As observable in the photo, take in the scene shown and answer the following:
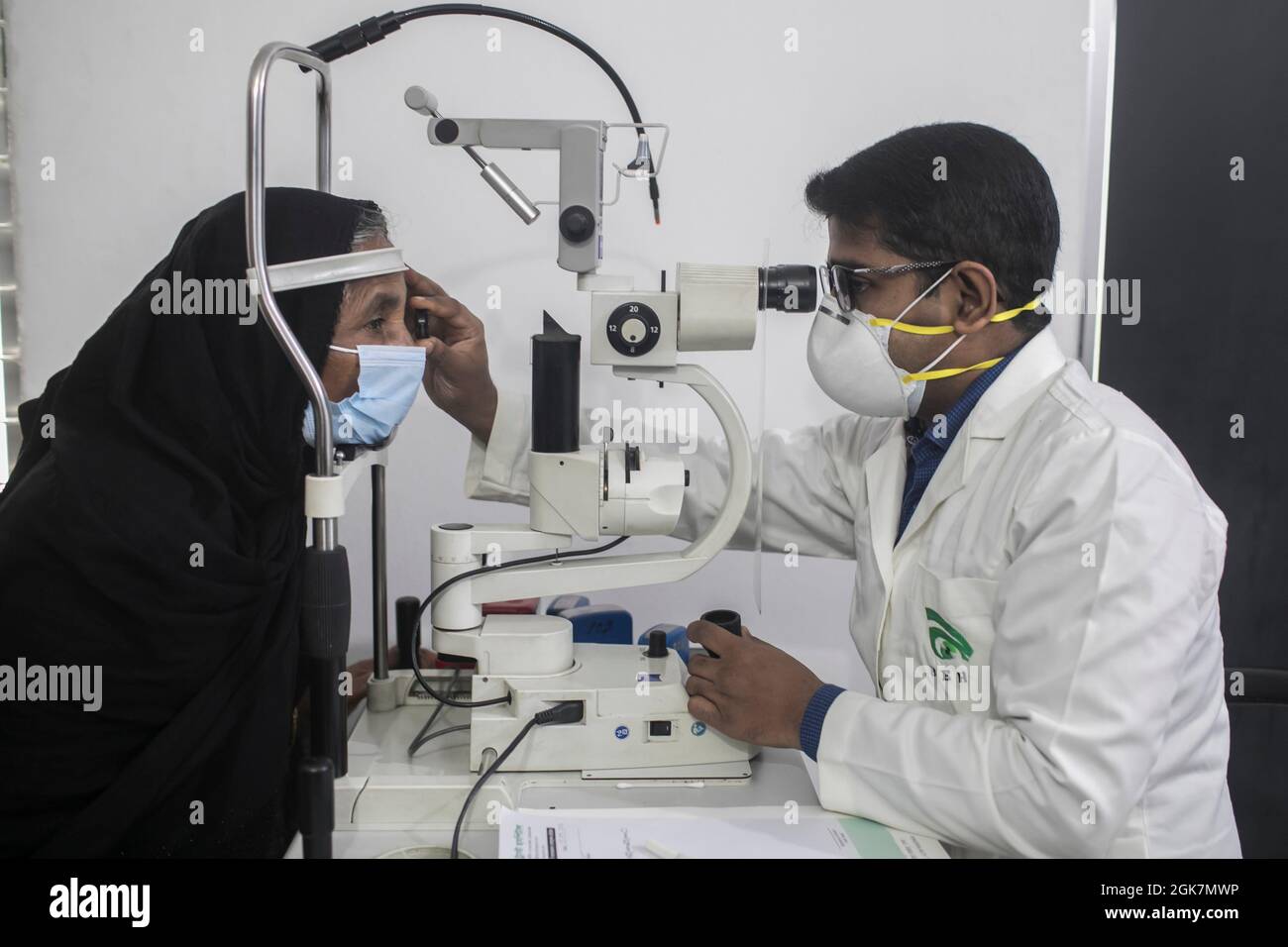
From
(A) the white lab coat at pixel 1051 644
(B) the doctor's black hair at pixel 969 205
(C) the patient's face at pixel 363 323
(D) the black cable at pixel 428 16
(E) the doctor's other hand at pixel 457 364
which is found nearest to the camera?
(A) the white lab coat at pixel 1051 644

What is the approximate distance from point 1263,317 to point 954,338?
3.57 feet

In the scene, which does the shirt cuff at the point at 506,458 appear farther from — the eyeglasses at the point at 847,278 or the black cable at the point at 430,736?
the eyeglasses at the point at 847,278

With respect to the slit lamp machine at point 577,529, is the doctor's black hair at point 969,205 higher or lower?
higher

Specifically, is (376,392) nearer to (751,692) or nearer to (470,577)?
(470,577)

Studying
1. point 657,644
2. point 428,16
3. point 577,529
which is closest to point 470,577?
point 577,529

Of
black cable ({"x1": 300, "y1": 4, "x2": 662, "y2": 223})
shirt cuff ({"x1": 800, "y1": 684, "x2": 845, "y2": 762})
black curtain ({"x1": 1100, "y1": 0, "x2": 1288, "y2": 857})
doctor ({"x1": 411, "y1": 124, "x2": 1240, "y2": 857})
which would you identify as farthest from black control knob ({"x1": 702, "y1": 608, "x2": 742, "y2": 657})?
black curtain ({"x1": 1100, "y1": 0, "x2": 1288, "y2": 857})

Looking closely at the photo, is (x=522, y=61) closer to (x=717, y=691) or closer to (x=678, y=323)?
(x=678, y=323)

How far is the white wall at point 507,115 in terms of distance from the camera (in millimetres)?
1990

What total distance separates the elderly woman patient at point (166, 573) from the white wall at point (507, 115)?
83cm

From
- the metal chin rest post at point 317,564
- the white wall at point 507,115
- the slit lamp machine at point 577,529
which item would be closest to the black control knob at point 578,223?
the slit lamp machine at point 577,529

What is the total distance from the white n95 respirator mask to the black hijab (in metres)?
0.70

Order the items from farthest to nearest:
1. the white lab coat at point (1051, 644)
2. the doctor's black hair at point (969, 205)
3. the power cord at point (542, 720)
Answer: the doctor's black hair at point (969, 205) < the power cord at point (542, 720) < the white lab coat at point (1051, 644)

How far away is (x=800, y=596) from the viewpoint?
2223 mm

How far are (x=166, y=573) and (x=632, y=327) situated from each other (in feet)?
1.95
